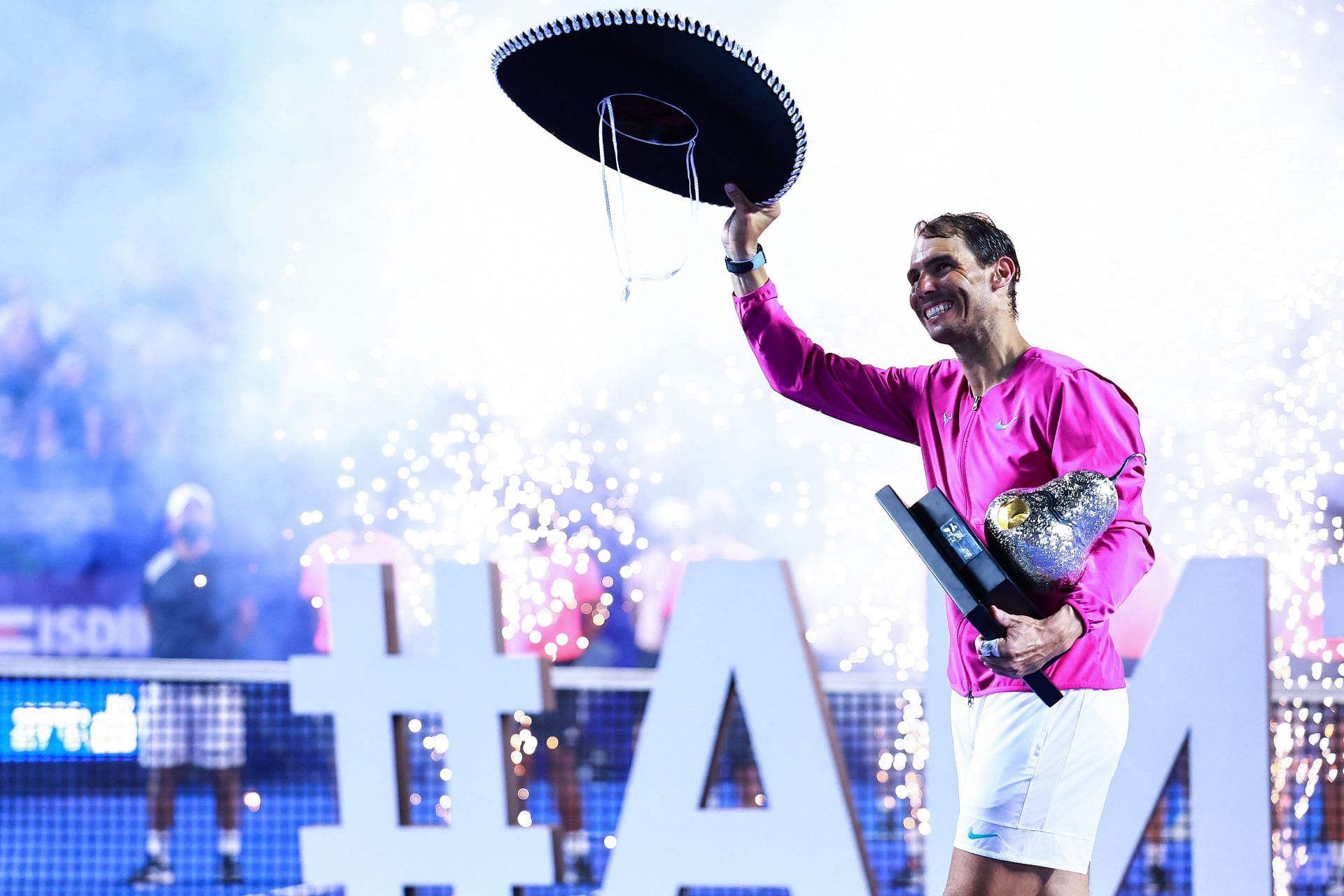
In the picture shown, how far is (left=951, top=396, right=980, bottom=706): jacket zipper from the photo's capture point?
82.5 inches

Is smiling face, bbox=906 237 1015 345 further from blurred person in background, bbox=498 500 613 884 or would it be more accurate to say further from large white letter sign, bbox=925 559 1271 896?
blurred person in background, bbox=498 500 613 884

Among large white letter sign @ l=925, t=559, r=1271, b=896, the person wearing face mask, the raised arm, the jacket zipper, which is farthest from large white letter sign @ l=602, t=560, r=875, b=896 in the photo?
the person wearing face mask

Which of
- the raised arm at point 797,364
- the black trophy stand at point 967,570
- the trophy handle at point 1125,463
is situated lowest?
the black trophy stand at point 967,570

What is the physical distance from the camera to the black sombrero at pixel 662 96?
2.23m

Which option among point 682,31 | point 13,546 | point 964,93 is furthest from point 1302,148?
point 13,546

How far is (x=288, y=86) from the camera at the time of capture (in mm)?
6750

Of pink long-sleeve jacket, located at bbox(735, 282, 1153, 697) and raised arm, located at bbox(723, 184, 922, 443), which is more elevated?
raised arm, located at bbox(723, 184, 922, 443)

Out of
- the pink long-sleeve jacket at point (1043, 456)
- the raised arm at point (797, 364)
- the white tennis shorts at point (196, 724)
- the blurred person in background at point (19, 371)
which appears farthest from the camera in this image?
the blurred person in background at point (19, 371)

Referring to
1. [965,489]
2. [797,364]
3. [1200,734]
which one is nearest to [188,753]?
[797,364]

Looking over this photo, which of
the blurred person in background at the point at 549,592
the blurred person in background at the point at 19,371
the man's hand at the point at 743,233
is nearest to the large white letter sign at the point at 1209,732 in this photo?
the man's hand at the point at 743,233

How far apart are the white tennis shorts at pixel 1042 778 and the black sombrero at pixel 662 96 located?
1.13 metres

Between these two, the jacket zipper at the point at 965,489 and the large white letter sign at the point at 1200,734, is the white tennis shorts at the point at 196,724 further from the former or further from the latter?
the jacket zipper at the point at 965,489

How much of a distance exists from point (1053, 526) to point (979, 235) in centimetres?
64

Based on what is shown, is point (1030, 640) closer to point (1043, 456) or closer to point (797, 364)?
point (1043, 456)
